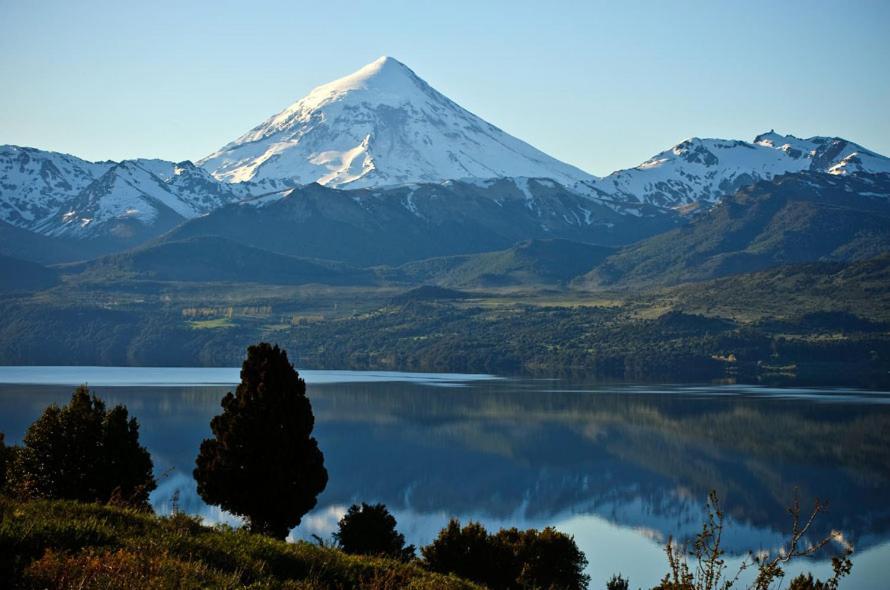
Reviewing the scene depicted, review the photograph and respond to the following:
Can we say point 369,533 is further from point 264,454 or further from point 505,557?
point 264,454

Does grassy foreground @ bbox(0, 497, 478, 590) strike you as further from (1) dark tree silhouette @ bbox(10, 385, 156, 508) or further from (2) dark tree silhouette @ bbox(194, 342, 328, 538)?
(1) dark tree silhouette @ bbox(10, 385, 156, 508)

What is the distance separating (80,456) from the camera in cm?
3569

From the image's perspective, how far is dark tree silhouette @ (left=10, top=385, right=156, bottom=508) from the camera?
3422 centimetres

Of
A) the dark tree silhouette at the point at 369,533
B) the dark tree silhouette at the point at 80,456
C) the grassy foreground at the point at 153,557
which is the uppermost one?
the grassy foreground at the point at 153,557

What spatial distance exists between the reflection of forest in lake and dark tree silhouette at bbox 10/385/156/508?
33825mm

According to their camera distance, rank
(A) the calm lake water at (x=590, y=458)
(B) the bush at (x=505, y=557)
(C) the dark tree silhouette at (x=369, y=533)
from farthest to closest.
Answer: (A) the calm lake water at (x=590, y=458) < (C) the dark tree silhouette at (x=369, y=533) < (B) the bush at (x=505, y=557)

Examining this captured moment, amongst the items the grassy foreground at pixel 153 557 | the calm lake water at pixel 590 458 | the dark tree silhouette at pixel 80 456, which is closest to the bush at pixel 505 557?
the dark tree silhouette at pixel 80 456

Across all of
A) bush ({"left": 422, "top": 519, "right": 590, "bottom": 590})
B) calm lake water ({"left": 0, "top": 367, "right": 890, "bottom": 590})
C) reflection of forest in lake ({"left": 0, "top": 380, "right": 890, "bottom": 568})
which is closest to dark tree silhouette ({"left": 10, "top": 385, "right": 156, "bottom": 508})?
bush ({"left": 422, "top": 519, "right": 590, "bottom": 590})

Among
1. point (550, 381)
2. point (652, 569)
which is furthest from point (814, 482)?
point (550, 381)

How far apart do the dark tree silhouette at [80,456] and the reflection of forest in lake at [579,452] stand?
1332 inches

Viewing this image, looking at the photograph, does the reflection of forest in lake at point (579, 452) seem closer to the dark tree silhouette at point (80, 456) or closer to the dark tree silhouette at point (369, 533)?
the dark tree silhouette at point (369, 533)

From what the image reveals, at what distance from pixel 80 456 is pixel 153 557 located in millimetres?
21910

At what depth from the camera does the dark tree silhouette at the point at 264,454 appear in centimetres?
3297

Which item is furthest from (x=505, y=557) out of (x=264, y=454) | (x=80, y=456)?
(x=80, y=456)
